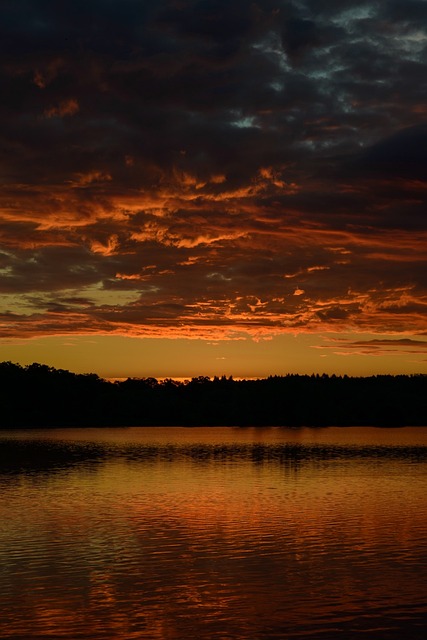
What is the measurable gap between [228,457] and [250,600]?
63.7m

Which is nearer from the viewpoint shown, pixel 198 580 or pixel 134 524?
pixel 198 580

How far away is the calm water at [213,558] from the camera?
20641 millimetres

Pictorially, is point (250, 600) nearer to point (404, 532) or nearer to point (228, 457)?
point (404, 532)

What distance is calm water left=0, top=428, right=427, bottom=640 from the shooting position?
20641mm

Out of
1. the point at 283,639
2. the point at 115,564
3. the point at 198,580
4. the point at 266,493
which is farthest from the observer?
the point at 266,493

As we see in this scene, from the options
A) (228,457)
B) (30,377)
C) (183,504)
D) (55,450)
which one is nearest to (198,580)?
(183,504)

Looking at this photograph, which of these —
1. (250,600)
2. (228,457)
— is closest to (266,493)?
(250,600)

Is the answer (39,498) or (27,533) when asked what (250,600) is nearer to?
(27,533)

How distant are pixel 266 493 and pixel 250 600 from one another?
2714 cm

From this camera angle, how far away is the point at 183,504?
44.2 meters

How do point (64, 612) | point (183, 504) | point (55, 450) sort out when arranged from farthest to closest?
point (55, 450) → point (183, 504) → point (64, 612)

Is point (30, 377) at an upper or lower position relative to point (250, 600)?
upper

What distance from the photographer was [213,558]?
28.8 metres

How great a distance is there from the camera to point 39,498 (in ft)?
151
